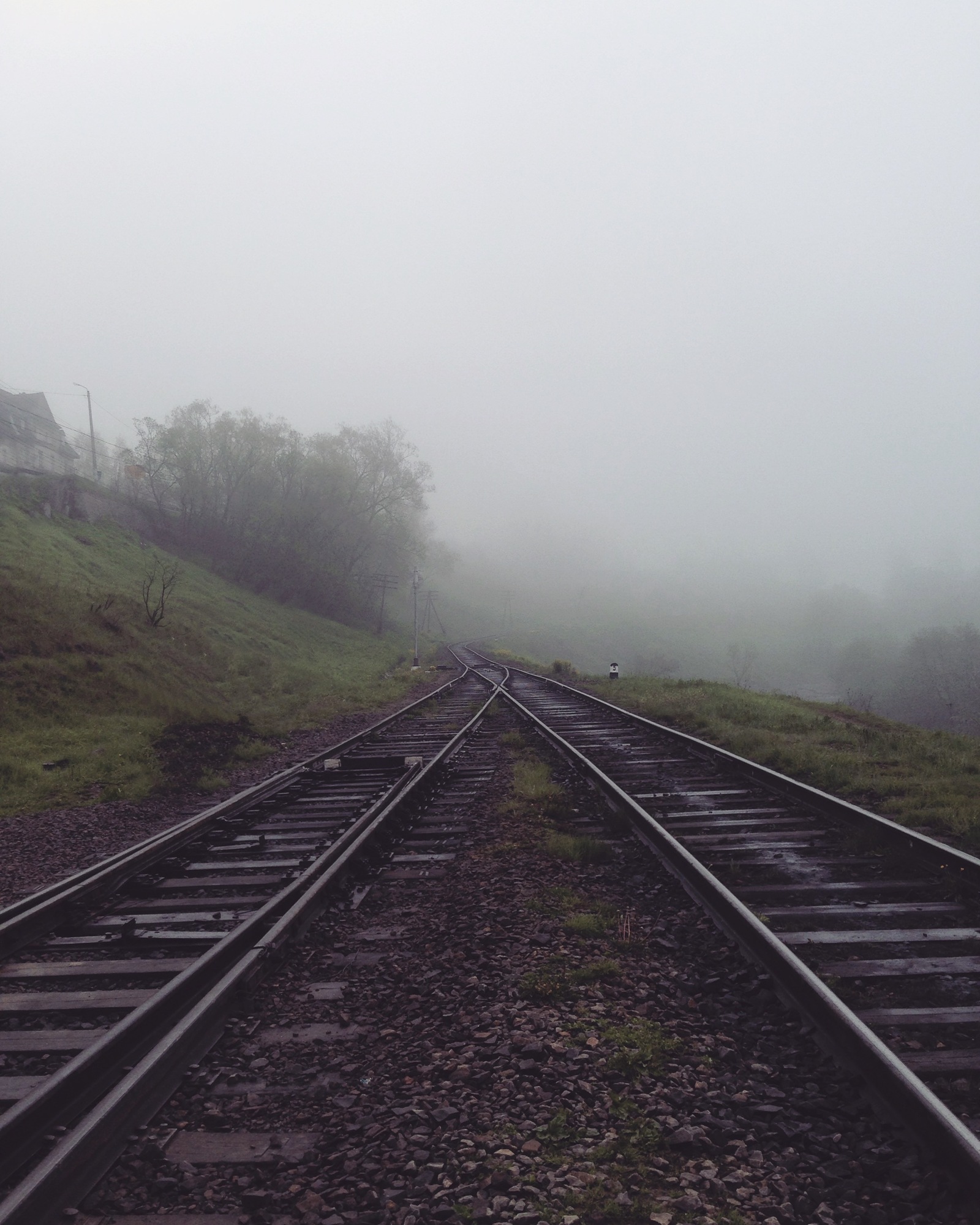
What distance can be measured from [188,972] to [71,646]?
12897mm

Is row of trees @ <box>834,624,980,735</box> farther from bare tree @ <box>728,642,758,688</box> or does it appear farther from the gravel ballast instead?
the gravel ballast

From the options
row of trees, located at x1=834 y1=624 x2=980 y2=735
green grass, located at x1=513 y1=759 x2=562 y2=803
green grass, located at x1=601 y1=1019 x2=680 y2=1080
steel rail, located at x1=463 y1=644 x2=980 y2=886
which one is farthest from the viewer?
row of trees, located at x1=834 y1=624 x2=980 y2=735

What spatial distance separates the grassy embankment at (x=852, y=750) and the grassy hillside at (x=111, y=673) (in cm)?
782

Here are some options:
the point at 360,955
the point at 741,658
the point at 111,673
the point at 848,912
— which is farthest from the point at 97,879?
the point at 741,658

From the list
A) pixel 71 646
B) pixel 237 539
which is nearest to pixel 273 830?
pixel 71 646

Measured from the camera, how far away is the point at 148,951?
4348 millimetres

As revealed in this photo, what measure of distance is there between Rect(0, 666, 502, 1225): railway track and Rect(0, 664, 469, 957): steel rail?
14 millimetres

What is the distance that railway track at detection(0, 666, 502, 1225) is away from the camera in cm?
256

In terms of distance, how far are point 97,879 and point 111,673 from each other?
10.0m

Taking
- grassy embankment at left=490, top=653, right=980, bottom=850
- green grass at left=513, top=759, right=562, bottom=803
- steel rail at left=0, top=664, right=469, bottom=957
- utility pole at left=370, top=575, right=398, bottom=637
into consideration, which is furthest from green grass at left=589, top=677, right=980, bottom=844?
utility pole at left=370, top=575, right=398, bottom=637

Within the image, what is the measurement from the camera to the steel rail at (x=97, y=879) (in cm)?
454

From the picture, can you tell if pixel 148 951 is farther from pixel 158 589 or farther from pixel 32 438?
pixel 32 438

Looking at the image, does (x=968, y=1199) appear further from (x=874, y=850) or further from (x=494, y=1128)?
(x=874, y=850)

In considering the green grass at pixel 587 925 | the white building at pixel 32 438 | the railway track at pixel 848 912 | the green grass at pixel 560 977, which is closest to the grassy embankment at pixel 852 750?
the railway track at pixel 848 912
